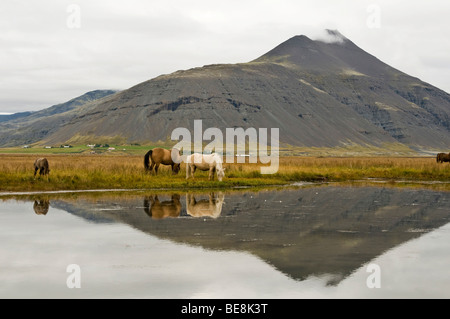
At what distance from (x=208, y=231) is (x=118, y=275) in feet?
21.1

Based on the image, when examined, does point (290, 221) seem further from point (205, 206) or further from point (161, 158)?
point (161, 158)

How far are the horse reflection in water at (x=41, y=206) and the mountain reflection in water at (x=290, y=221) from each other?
1.95 ft

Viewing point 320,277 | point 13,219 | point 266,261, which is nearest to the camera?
point 320,277

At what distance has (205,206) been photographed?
24.8 meters

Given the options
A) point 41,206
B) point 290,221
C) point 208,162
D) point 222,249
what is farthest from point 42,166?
point 222,249

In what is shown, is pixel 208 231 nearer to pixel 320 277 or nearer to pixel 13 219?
pixel 320 277

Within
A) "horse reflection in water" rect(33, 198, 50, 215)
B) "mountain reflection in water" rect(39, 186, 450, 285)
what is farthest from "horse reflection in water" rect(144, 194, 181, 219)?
"horse reflection in water" rect(33, 198, 50, 215)

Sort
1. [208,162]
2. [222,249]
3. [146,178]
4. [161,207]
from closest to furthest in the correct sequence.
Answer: [222,249]
[161,207]
[146,178]
[208,162]

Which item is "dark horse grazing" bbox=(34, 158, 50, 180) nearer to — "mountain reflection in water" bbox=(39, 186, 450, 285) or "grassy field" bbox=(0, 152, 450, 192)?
"grassy field" bbox=(0, 152, 450, 192)

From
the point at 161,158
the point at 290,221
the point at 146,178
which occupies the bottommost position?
the point at 290,221

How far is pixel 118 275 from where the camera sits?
38.7 feet

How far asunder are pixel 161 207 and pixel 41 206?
594cm
